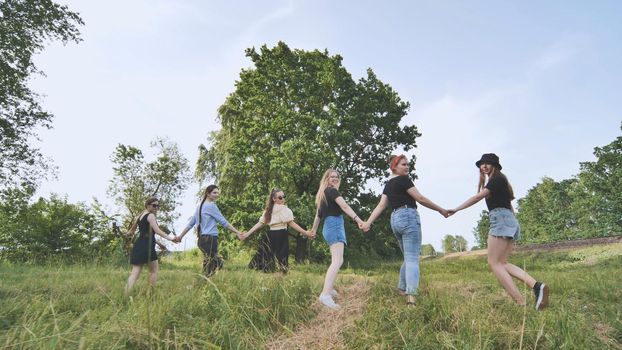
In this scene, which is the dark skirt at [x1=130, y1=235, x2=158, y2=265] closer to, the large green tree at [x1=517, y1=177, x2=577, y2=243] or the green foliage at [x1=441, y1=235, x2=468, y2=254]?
the large green tree at [x1=517, y1=177, x2=577, y2=243]

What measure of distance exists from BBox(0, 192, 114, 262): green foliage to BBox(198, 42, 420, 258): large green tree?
7267 mm

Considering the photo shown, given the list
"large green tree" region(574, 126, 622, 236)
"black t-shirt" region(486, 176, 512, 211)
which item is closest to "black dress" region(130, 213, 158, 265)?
"black t-shirt" region(486, 176, 512, 211)

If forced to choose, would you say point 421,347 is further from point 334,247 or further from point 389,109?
point 389,109

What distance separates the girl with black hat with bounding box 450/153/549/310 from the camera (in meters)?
5.21

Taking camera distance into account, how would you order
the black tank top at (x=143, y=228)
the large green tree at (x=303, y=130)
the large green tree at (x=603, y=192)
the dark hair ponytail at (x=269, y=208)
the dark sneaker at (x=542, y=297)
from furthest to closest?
the large green tree at (x=603, y=192) < the large green tree at (x=303, y=130) < the dark hair ponytail at (x=269, y=208) < the black tank top at (x=143, y=228) < the dark sneaker at (x=542, y=297)

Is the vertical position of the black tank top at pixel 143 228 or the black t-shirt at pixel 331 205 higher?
the black t-shirt at pixel 331 205

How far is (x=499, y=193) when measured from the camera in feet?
17.8

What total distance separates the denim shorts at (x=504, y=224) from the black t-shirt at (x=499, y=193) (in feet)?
0.27

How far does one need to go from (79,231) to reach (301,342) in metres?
20.0

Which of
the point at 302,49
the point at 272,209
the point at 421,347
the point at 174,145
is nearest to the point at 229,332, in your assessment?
the point at 421,347

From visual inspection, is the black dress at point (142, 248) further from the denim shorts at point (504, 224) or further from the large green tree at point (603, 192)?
the large green tree at point (603, 192)

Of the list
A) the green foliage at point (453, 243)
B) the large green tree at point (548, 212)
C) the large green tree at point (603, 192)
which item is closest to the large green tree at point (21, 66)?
the large green tree at point (603, 192)

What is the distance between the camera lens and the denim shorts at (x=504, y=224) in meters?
5.26

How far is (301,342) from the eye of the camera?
11.4ft
